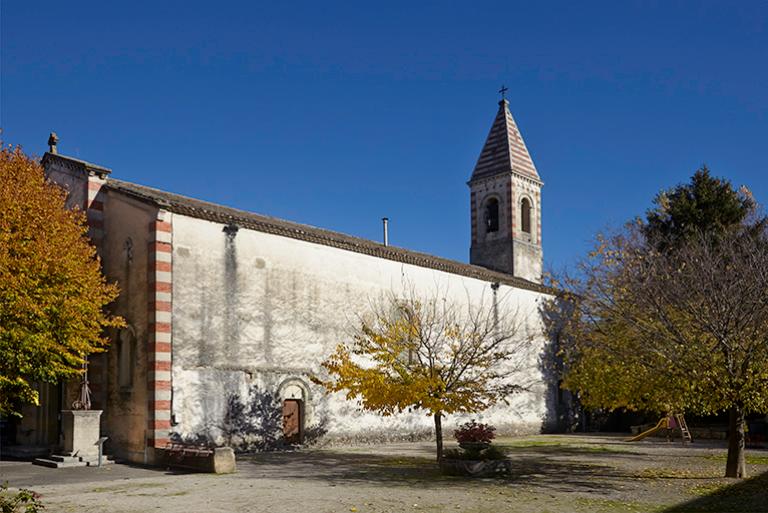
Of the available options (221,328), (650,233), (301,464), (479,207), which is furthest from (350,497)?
(479,207)

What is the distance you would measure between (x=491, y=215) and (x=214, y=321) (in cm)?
2155

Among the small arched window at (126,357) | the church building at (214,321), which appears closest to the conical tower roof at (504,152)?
the church building at (214,321)

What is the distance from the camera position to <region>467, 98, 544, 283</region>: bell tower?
125 feet

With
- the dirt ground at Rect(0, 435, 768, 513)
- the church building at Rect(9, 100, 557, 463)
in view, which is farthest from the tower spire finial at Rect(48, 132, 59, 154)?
the dirt ground at Rect(0, 435, 768, 513)

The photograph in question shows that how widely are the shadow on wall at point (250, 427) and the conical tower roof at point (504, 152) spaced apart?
819 inches

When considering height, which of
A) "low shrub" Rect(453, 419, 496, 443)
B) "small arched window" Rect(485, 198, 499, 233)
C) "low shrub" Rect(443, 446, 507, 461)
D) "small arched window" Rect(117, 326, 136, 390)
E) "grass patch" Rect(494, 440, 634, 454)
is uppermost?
"small arched window" Rect(485, 198, 499, 233)

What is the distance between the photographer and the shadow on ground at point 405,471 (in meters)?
15.5

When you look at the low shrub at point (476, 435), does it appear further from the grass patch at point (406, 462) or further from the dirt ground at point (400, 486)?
the grass patch at point (406, 462)

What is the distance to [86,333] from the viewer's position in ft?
63.6

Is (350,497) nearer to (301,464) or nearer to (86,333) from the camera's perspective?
(301,464)

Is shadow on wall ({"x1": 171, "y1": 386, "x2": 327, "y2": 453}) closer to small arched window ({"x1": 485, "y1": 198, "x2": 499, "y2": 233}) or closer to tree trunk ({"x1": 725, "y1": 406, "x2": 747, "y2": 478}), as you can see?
tree trunk ({"x1": 725, "y1": 406, "x2": 747, "y2": 478})

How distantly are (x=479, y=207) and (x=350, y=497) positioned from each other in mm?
27814

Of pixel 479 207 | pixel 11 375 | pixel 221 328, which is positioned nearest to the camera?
pixel 11 375

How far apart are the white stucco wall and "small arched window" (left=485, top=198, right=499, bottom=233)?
11825mm
